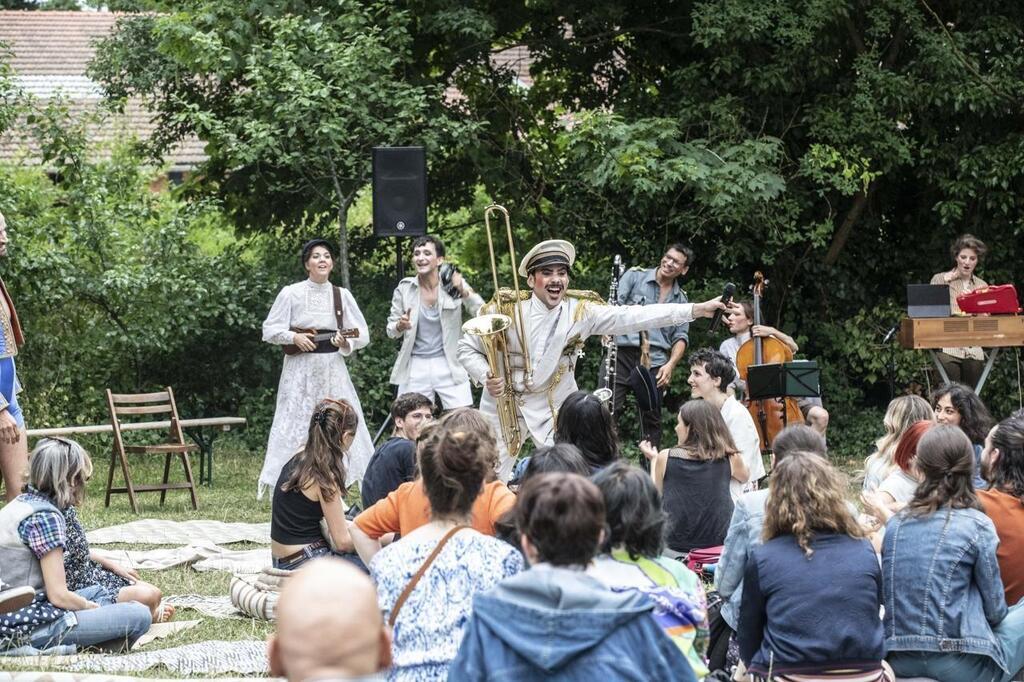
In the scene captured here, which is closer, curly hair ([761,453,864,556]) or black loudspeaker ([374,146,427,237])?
curly hair ([761,453,864,556])

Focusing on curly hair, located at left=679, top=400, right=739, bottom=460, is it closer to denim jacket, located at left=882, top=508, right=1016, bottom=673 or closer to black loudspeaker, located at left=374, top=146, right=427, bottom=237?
denim jacket, located at left=882, top=508, right=1016, bottom=673

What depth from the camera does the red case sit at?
32.7 feet

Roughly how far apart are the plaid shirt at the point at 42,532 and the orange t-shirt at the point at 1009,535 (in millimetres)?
3341

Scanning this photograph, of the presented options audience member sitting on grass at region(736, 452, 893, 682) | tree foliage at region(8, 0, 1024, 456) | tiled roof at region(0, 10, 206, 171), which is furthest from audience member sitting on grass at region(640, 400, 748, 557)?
tiled roof at region(0, 10, 206, 171)

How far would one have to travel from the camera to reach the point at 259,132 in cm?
1178

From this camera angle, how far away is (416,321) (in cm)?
867

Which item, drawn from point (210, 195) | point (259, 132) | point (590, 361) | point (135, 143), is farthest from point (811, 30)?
point (135, 143)

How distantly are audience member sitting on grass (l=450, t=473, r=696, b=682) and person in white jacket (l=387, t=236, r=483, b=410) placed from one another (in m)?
5.78

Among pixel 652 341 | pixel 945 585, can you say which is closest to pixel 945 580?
pixel 945 585

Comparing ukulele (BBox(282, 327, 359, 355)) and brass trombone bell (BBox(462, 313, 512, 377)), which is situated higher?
brass trombone bell (BBox(462, 313, 512, 377))

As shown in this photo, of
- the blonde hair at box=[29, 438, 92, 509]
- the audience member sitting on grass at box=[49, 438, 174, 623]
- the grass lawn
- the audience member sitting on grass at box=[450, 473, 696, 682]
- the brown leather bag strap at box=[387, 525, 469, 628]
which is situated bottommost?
the grass lawn

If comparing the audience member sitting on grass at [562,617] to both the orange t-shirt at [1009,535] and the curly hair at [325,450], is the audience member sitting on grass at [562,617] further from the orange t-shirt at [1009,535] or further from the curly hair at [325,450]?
the curly hair at [325,450]

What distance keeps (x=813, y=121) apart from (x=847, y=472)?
10.4ft

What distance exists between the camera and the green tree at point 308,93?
462 inches
